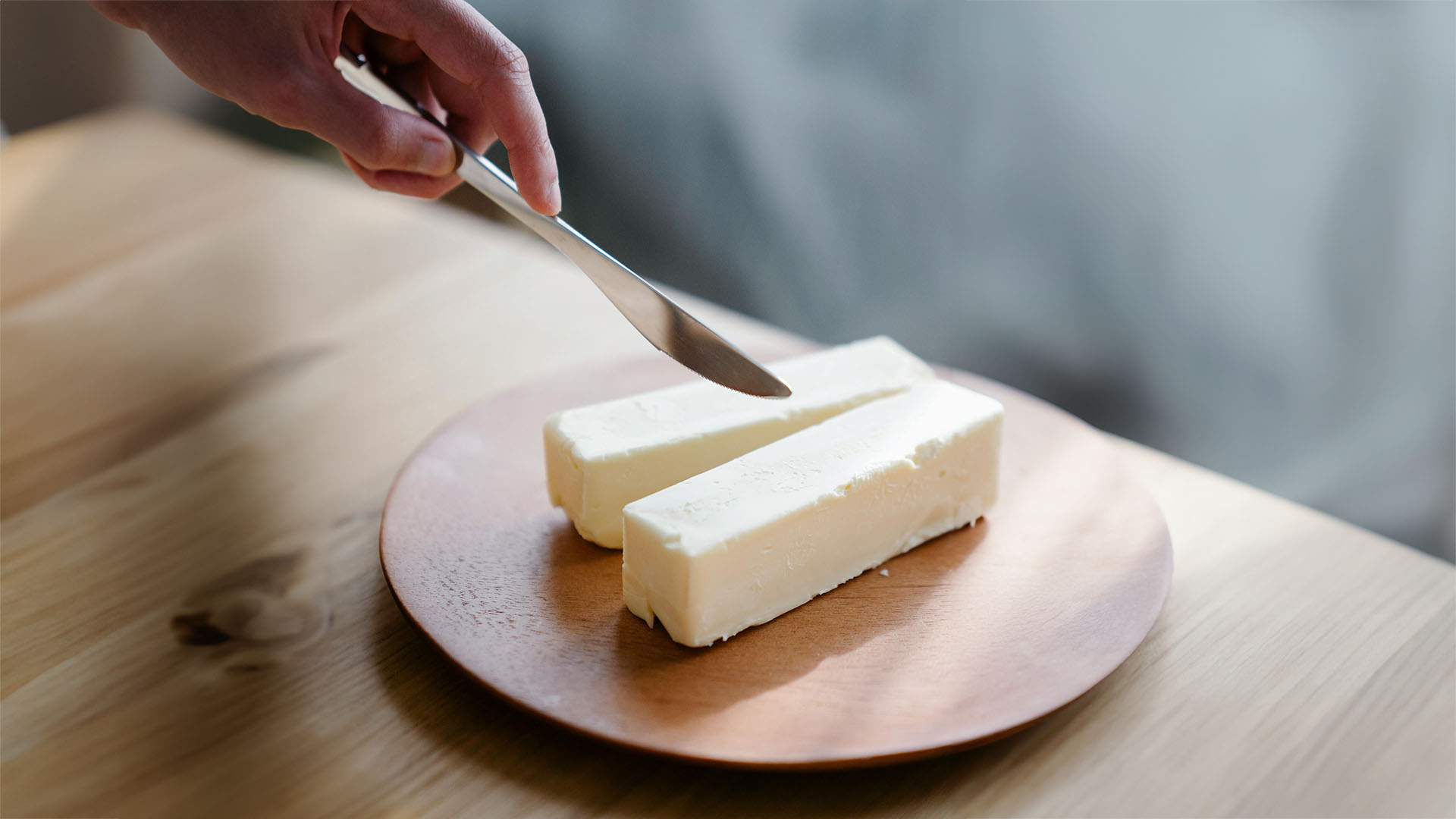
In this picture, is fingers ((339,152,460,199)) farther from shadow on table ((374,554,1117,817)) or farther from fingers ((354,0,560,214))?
shadow on table ((374,554,1117,817))

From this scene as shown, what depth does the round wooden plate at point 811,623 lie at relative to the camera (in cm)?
70

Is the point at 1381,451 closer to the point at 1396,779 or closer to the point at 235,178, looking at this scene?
A: the point at 1396,779

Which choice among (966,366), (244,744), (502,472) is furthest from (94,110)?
(244,744)

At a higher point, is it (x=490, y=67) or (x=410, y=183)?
(x=490, y=67)

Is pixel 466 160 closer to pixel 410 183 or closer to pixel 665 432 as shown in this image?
pixel 410 183

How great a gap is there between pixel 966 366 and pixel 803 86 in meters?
0.60

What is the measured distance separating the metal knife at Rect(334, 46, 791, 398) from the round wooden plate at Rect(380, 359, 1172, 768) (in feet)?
0.53

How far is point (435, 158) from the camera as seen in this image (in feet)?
3.01

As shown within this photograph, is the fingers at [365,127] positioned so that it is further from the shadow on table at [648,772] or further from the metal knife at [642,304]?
the shadow on table at [648,772]

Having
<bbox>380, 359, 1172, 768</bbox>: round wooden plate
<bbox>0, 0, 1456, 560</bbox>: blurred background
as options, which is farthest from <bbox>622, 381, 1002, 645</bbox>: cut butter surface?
<bbox>0, 0, 1456, 560</bbox>: blurred background

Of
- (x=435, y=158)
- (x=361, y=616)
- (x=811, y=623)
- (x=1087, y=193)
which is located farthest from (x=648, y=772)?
(x=1087, y=193)

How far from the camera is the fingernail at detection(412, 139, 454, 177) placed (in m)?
0.91

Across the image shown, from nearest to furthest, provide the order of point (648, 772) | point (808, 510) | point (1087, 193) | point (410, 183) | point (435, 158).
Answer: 1. point (648, 772)
2. point (808, 510)
3. point (435, 158)
4. point (410, 183)
5. point (1087, 193)

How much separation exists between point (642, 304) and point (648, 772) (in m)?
0.35
